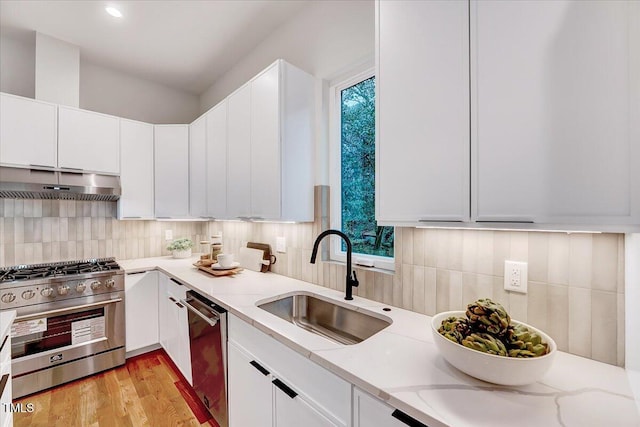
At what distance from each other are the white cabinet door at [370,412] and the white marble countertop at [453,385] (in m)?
0.04

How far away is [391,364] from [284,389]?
1.61ft

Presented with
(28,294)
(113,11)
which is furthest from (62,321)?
(113,11)

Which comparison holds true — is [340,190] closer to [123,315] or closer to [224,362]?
[224,362]

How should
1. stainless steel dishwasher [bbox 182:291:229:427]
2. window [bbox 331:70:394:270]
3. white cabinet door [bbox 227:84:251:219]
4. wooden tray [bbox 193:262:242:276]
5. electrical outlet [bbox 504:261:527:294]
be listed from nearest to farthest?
electrical outlet [bbox 504:261:527:294] → stainless steel dishwasher [bbox 182:291:229:427] → window [bbox 331:70:394:270] → white cabinet door [bbox 227:84:251:219] → wooden tray [bbox 193:262:242:276]

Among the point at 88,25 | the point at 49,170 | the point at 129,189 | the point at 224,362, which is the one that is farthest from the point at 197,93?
the point at 224,362

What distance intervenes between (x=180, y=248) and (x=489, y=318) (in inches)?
114

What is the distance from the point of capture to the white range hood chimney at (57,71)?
7.45 ft

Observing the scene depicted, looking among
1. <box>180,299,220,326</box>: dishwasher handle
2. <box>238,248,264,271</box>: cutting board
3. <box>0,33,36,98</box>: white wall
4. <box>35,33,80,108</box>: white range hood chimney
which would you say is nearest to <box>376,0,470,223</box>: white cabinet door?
<box>180,299,220,326</box>: dishwasher handle

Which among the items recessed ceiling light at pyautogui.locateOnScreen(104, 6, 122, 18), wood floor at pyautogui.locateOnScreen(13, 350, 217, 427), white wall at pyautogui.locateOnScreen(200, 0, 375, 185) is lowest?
wood floor at pyautogui.locateOnScreen(13, 350, 217, 427)

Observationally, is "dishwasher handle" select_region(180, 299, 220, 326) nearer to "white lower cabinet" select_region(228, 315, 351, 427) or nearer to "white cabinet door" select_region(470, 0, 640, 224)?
"white lower cabinet" select_region(228, 315, 351, 427)

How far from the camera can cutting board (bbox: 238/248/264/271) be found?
7.32 feet

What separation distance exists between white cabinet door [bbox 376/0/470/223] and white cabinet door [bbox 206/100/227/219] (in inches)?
58.2

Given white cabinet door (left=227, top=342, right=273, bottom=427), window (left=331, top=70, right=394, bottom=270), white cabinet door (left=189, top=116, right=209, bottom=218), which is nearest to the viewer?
white cabinet door (left=227, top=342, right=273, bottom=427)

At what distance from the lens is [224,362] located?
1528mm
